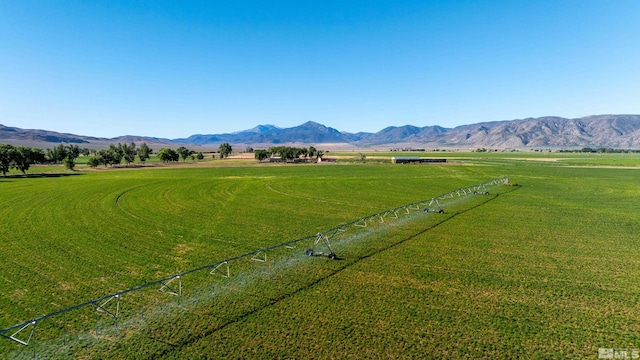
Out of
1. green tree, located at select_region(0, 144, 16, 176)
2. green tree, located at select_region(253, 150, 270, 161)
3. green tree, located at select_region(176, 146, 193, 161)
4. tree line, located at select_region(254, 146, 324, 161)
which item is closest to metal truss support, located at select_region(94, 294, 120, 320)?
green tree, located at select_region(0, 144, 16, 176)

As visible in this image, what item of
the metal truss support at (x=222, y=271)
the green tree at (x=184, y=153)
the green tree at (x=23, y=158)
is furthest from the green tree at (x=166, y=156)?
the metal truss support at (x=222, y=271)

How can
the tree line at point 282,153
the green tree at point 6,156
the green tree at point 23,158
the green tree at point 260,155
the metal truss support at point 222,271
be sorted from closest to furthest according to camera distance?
1. the metal truss support at point 222,271
2. the green tree at point 6,156
3. the green tree at point 23,158
4. the tree line at point 282,153
5. the green tree at point 260,155

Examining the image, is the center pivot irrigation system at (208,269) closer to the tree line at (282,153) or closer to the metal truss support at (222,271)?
the metal truss support at (222,271)

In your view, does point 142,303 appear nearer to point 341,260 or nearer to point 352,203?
point 341,260

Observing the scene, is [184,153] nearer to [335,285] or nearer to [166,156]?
[166,156]

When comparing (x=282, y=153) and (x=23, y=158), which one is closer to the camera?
(x=23, y=158)

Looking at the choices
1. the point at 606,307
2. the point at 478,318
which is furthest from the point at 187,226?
the point at 606,307

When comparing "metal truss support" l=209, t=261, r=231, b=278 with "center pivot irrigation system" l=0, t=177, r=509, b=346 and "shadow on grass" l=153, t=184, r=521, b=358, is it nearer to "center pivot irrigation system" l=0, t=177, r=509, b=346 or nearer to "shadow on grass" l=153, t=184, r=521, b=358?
"center pivot irrigation system" l=0, t=177, r=509, b=346

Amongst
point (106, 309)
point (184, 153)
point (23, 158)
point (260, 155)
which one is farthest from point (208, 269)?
point (184, 153)
